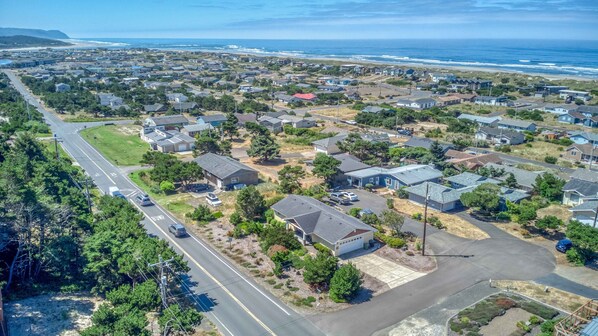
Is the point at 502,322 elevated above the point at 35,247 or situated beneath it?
situated beneath

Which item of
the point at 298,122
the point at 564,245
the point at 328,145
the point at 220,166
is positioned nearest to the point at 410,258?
the point at 564,245

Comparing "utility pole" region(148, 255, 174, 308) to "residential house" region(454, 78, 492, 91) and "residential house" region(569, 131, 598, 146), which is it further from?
"residential house" region(454, 78, 492, 91)

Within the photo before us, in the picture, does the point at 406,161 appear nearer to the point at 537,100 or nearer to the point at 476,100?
the point at 476,100

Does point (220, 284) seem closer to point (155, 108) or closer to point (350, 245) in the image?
point (350, 245)

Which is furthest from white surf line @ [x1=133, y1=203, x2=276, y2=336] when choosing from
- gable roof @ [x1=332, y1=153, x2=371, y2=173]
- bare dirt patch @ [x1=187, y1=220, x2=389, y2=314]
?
gable roof @ [x1=332, y1=153, x2=371, y2=173]

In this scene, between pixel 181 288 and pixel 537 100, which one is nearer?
pixel 181 288

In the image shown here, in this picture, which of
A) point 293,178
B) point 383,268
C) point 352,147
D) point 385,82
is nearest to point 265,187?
point 293,178
